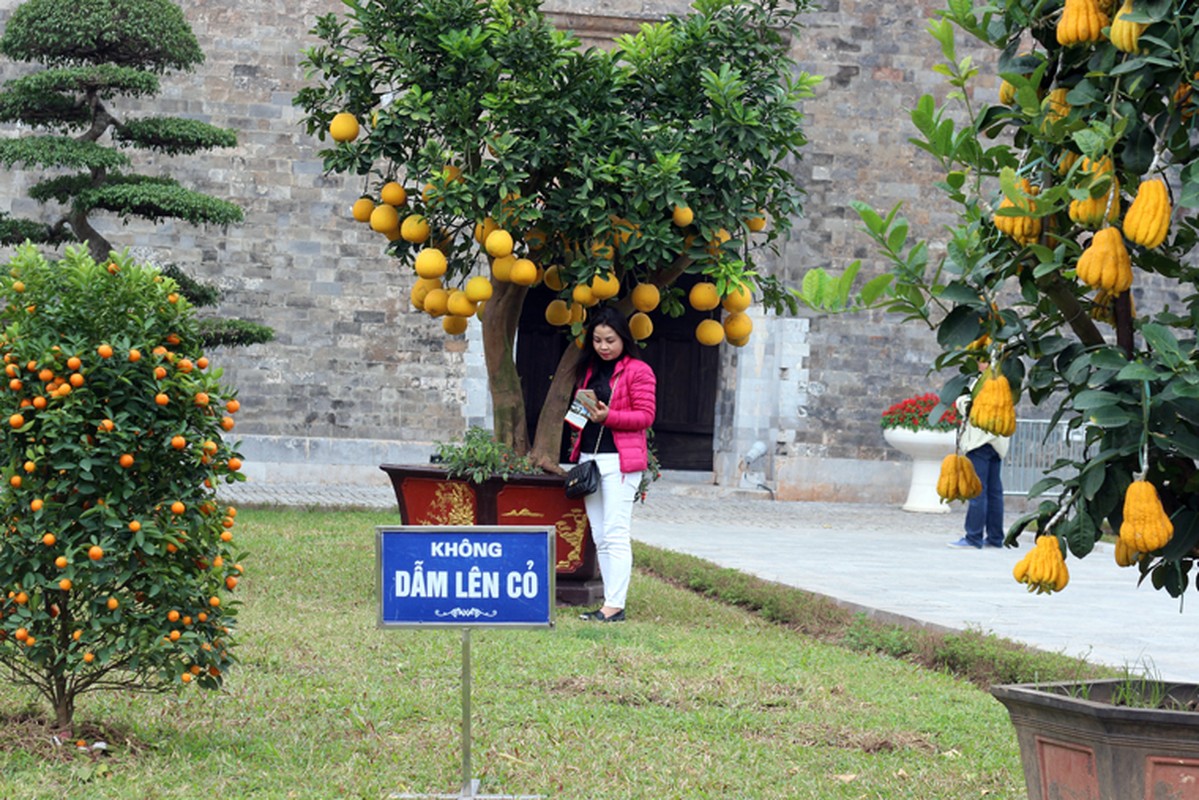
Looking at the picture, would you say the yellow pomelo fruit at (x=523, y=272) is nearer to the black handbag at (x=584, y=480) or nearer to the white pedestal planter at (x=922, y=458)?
the black handbag at (x=584, y=480)

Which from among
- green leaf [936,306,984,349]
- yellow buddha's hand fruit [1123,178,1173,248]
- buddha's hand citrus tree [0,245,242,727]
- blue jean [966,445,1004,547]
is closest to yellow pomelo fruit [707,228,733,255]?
buddha's hand citrus tree [0,245,242,727]

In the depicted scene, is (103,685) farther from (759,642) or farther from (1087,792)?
(759,642)

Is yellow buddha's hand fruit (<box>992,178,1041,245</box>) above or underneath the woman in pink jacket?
above

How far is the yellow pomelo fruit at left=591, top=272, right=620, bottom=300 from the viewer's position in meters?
7.66

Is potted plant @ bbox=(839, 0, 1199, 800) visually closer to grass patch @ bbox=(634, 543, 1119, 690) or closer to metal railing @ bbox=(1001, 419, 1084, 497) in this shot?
grass patch @ bbox=(634, 543, 1119, 690)

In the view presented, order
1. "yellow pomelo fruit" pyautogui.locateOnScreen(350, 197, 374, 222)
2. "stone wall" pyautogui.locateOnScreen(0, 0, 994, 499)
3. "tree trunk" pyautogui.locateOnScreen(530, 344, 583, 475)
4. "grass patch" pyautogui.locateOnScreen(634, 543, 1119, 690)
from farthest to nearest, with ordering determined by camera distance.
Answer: "stone wall" pyautogui.locateOnScreen(0, 0, 994, 499) < "tree trunk" pyautogui.locateOnScreen(530, 344, 583, 475) < "yellow pomelo fruit" pyautogui.locateOnScreen(350, 197, 374, 222) < "grass patch" pyautogui.locateOnScreen(634, 543, 1119, 690)

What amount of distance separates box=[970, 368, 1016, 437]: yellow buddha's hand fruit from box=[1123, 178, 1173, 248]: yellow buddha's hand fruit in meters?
0.41

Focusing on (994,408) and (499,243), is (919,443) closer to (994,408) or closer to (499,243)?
(499,243)

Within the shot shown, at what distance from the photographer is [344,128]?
25.8ft

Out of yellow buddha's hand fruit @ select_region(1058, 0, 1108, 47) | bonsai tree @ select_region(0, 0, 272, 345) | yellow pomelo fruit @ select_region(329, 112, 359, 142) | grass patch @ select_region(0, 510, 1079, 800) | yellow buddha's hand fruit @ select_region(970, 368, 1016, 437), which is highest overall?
bonsai tree @ select_region(0, 0, 272, 345)

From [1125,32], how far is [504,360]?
6.00m

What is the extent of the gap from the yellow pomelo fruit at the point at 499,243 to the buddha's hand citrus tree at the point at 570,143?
12 mm

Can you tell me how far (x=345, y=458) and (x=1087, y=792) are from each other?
14.9m

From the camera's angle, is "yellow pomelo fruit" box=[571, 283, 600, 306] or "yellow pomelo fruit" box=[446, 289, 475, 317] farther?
"yellow pomelo fruit" box=[446, 289, 475, 317]
